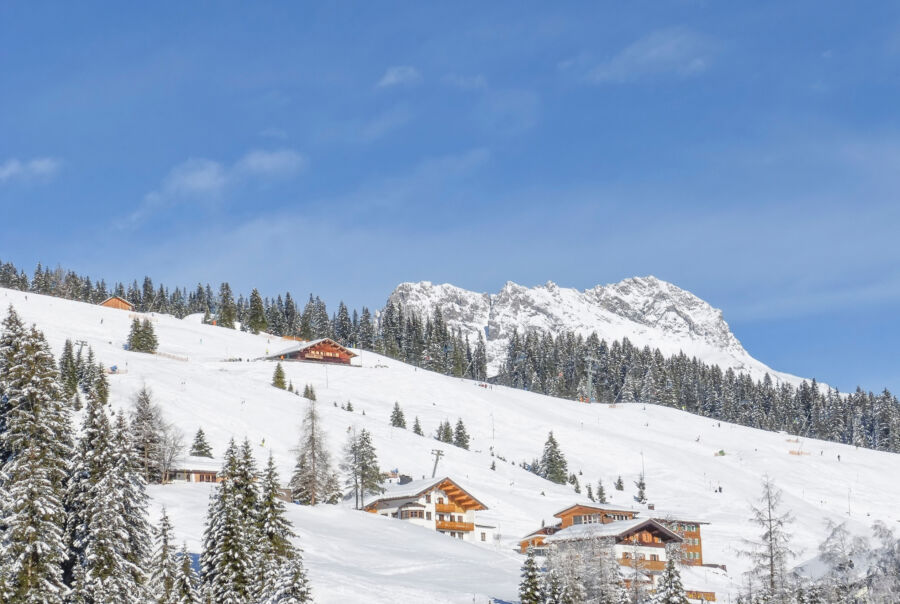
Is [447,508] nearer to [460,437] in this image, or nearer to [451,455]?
[451,455]

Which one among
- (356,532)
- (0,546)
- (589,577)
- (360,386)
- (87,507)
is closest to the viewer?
(0,546)

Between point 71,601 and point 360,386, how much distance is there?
98.1m

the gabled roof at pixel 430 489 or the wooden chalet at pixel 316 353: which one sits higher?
the wooden chalet at pixel 316 353

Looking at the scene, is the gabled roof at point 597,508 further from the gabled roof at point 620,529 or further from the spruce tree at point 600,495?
the spruce tree at point 600,495

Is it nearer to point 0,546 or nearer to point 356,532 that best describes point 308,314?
point 356,532

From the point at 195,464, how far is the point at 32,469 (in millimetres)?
45181

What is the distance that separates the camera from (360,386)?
13350 cm

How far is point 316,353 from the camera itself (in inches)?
5714

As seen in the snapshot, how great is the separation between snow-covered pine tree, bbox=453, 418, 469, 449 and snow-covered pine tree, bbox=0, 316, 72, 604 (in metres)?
78.0

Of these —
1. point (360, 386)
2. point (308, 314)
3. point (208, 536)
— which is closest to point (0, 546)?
point (208, 536)

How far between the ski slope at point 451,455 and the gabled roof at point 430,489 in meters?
4.00

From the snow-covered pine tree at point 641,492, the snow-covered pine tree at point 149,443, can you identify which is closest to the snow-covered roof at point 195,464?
the snow-covered pine tree at point 149,443

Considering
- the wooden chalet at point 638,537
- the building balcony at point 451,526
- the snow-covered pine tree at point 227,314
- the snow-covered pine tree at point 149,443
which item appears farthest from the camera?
the snow-covered pine tree at point 227,314

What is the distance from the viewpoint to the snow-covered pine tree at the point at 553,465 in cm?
10738
